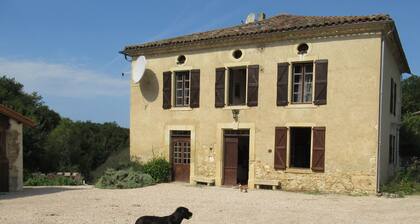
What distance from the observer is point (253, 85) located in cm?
1541

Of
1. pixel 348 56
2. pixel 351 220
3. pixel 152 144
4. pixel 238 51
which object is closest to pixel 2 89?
pixel 152 144

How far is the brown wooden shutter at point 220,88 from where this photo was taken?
1600 centimetres

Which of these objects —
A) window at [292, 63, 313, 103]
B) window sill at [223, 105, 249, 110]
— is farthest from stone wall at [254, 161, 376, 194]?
window at [292, 63, 313, 103]

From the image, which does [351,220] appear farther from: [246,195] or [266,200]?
[246,195]

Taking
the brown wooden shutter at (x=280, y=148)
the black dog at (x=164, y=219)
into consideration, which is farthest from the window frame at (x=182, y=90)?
the black dog at (x=164, y=219)

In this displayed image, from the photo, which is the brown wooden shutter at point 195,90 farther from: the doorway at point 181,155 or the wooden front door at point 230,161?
the wooden front door at point 230,161

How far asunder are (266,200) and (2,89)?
71.7 ft

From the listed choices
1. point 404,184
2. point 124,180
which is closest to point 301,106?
point 404,184

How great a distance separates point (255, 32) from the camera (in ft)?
49.8

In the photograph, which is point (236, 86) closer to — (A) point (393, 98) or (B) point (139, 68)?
(B) point (139, 68)

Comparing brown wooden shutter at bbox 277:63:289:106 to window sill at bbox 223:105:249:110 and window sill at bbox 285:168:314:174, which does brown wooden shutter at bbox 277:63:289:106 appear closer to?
window sill at bbox 223:105:249:110

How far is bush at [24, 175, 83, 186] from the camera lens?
55.6 ft

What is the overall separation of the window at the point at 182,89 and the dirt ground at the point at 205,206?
4.19m

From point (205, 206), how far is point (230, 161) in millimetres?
5272
